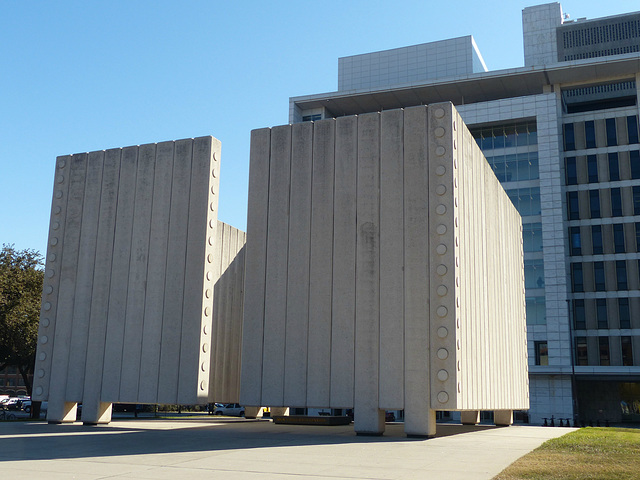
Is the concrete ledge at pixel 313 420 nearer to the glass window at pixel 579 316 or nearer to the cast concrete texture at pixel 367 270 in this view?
the cast concrete texture at pixel 367 270

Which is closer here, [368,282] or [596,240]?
[368,282]

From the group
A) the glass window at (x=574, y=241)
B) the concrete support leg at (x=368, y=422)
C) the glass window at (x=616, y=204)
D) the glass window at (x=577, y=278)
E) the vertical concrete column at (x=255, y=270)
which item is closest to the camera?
the concrete support leg at (x=368, y=422)

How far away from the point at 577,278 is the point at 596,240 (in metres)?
4.57

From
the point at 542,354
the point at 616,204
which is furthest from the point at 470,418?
the point at 616,204

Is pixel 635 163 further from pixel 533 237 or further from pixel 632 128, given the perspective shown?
pixel 533 237

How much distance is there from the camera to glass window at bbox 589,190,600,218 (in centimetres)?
7206

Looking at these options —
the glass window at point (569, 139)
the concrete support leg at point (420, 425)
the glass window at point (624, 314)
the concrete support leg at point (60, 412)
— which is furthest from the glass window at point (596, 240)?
the concrete support leg at point (60, 412)

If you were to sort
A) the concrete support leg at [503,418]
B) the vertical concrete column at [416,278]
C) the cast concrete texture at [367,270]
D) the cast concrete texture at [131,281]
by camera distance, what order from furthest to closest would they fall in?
the concrete support leg at [503,418], the cast concrete texture at [131,281], the cast concrete texture at [367,270], the vertical concrete column at [416,278]

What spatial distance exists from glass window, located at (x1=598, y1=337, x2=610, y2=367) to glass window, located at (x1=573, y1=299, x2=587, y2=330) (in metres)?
2.20

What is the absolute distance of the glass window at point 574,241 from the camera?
2842 inches

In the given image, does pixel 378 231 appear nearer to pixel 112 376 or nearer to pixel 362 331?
pixel 362 331

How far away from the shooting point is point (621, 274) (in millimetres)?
69812

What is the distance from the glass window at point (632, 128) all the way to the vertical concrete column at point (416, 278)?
55.7m

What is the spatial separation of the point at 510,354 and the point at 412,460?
19.7 m
